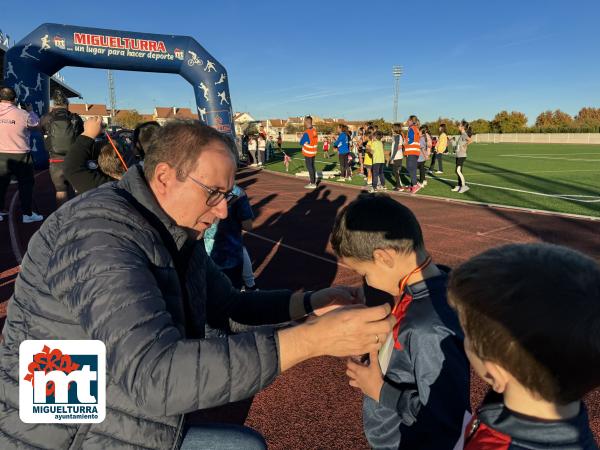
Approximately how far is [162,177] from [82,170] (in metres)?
2.97

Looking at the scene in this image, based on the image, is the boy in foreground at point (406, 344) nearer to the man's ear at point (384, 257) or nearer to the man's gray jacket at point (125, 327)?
the man's ear at point (384, 257)

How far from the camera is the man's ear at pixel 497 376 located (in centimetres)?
118

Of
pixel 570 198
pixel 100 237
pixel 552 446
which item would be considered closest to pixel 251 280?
pixel 100 237

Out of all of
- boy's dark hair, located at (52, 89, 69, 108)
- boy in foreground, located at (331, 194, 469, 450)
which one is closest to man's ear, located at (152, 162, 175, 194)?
boy in foreground, located at (331, 194, 469, 450)

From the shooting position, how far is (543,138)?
220 ft

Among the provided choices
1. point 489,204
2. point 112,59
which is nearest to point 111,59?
point 112,59

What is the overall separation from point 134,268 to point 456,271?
0.99 meters

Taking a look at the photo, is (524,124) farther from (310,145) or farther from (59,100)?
(59,100)

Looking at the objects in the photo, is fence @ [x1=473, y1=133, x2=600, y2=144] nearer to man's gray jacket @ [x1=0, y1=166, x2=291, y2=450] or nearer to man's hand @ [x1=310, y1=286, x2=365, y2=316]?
man's hand @ [x1=310, y1=286, x2=365, y2=316]

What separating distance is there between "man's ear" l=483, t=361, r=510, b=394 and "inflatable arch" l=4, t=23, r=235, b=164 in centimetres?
1858

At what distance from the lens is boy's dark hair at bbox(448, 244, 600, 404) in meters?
1.03

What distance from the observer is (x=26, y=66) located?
1583 centimetres

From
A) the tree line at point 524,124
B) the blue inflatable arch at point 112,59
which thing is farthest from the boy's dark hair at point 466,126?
the tree line at point 524,124

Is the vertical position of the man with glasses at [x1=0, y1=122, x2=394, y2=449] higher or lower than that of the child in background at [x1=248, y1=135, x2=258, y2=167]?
lower
